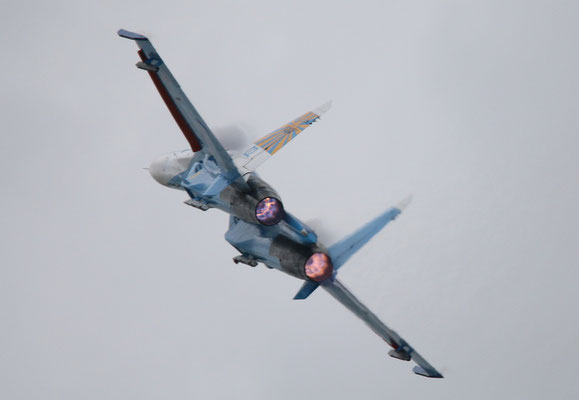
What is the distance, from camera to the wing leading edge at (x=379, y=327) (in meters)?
30.7

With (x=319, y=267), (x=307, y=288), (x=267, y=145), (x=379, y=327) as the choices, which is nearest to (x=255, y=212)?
(x=319, y=267)

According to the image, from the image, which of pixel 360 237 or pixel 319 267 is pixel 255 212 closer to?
pixel 319 267

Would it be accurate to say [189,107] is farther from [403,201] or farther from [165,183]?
[403,201]

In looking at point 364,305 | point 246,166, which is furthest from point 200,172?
point 364,305

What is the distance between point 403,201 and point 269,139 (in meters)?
8.86

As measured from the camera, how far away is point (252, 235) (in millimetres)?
31078

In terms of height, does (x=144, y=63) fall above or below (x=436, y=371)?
above

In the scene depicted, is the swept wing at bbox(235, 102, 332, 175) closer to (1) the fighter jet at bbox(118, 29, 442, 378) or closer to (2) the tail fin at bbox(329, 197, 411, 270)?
(1) the fighter jet at bbox(118, 29, 442, 378)

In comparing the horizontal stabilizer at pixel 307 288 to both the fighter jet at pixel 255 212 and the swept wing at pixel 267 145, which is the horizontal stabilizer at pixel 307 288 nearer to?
the fighter jet at pixel 255 212

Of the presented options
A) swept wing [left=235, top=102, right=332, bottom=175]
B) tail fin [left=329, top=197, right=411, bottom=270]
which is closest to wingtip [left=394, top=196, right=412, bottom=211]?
tail fin [left=329, top=197, right=411, bottom=270]

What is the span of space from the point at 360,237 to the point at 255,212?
4648mm

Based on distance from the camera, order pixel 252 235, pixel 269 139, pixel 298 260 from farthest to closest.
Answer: pixel 269 139 → pixel 252 235 → pixel 298 260

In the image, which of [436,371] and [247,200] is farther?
[436,371]

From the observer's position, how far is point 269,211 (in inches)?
1134
